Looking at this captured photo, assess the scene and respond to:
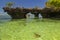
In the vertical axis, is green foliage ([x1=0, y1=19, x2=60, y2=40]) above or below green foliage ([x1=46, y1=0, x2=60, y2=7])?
below

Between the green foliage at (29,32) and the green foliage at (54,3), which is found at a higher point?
the green foliage at (54,3)

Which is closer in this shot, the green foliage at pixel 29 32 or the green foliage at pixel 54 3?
the green foliage at pixel 29 32

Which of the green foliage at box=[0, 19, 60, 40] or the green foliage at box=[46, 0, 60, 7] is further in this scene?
the green foliage at box=[46, 0, 60, 7]

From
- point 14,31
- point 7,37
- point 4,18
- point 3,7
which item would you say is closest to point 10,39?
point 7,37

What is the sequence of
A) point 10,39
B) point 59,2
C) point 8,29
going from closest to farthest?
1. point 10,39
2. point 8,29
3. point 59,2

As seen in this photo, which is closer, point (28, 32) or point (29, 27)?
point (28, 32)

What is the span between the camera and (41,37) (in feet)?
8.66

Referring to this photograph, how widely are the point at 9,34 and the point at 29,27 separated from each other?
1.65ft

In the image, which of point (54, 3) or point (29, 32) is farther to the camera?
point (54, 3)

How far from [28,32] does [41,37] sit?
0.26 metres

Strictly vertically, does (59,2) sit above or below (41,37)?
above

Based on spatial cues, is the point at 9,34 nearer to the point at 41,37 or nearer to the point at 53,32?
the point at 41,37

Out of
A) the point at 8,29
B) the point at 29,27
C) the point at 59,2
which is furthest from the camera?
the point at 59,2

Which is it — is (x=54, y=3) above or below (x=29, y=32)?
above
